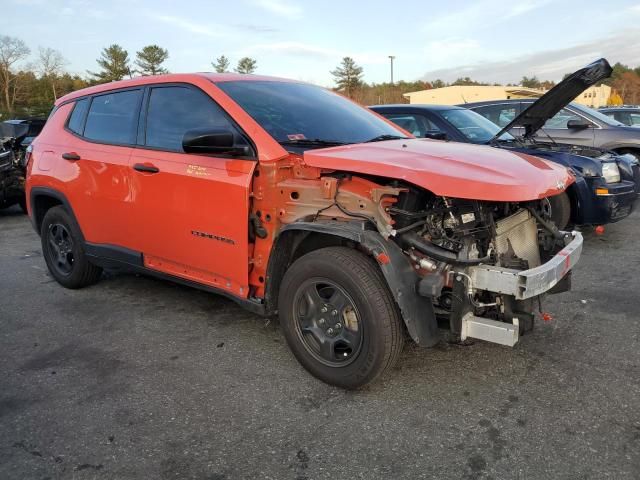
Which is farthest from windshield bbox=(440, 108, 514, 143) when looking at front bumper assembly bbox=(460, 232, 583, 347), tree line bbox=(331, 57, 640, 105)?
tree line bbox=(331, 57, 640, 105)

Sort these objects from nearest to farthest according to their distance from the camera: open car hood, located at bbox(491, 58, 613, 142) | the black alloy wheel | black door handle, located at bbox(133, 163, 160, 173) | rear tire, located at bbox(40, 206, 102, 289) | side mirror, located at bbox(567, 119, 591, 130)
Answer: the black alloy wheel < black door handle, located at bbox(133, 163, 160, 173) < open car hood, located at bbox(491, 58, 613, 142) < rear tire, located at bbox(40, 206, 102, 289) < side mirror, located at bbox(567, 119, 591, 130)

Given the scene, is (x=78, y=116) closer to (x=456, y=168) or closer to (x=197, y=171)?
(x=197, y=171)

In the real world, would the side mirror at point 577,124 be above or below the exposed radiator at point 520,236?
above

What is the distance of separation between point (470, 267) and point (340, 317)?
30.3 inches

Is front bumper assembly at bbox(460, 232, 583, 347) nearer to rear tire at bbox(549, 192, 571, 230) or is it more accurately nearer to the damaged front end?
the damaged front end

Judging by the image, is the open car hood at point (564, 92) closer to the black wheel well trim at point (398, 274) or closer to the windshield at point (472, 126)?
the windshield at point (472, 126)

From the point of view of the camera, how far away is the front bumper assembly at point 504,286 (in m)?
2.59

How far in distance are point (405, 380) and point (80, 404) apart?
185 cm

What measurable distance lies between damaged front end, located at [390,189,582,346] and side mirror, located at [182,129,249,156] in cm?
106

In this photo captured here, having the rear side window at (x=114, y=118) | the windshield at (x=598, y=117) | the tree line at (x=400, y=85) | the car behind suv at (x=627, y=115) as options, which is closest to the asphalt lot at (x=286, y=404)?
the rear side window at (x=114, y=118)

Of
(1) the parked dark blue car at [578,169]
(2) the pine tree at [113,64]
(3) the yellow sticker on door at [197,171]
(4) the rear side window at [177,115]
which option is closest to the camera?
(3) the yellow sticker on door at [197,171]

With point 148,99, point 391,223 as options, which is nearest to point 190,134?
point 148,99

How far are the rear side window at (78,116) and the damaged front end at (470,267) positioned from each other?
319 centimetres

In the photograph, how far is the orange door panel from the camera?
330 cm
